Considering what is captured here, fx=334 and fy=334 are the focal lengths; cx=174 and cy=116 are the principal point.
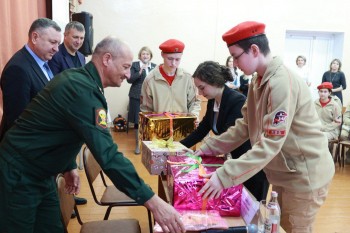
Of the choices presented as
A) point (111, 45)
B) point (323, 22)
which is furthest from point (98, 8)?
point (111, 45)

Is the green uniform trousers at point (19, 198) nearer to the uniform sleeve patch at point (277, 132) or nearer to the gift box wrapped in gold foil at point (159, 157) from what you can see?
the gift box wrapped in gold foil at point (159, 157)

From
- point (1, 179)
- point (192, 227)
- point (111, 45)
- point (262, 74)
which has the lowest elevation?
point (192, 227)

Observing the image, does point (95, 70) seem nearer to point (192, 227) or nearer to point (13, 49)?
point (192, 227)

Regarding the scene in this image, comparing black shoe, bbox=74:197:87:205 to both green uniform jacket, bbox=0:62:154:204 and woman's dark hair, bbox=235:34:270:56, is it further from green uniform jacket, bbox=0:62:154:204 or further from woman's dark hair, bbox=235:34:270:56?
woman's dark hair, bbox=235:34:270:56

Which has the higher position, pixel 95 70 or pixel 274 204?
pixel 95 70

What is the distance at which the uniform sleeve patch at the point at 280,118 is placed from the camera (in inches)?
52.2

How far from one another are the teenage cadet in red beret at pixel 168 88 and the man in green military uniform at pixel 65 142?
145 cm

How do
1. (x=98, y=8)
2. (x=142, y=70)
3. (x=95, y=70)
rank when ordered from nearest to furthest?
1. (x=95, y=70)
2. (x=142, y=70)
3. (x=98, y=8)

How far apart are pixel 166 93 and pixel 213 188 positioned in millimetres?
1608

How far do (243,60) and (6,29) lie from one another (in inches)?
79.9

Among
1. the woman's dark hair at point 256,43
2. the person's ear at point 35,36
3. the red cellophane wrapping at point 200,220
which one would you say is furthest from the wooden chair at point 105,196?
the woman's dark hair at point 256,43

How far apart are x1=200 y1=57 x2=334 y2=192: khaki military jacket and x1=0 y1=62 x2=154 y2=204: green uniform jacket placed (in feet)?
1.31

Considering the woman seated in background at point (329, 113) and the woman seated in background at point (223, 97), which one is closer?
the woman seated in background at point (223, 97)

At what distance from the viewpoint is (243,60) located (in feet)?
4.78
